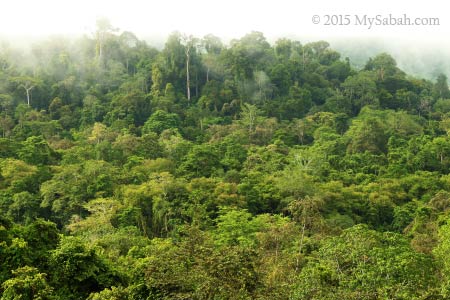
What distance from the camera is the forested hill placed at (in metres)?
14.1

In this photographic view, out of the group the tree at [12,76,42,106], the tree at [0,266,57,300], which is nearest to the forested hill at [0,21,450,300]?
the tree at [0,266,57,300]

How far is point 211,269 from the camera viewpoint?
12422 millimetres

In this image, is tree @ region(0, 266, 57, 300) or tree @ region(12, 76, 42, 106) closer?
tree @ region(0, 266, 57, 300)

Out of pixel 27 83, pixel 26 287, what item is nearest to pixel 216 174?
pixel 26 287

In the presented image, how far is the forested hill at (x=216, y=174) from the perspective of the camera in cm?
1408

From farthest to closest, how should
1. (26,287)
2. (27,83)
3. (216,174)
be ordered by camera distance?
(27,83) < (216,174) < (26,287)

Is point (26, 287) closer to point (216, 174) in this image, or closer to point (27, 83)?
point (216, 174)

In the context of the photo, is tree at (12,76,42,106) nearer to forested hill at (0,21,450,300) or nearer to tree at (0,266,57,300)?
forested hill at (0,21,450,300)

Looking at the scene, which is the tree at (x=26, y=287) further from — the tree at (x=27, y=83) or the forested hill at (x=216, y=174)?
the tree at (x=27, y=83)

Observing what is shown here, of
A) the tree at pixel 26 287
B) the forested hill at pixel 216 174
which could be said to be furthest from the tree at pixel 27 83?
the tree at pixel 26 287

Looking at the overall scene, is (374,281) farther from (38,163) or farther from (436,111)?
(436,111)

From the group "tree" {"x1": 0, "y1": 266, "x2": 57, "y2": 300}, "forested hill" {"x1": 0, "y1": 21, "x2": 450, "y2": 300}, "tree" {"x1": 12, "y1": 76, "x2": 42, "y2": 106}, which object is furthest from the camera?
"tree" {"x1": 12, "y1": 76, "x2": 42, "y2": 106}

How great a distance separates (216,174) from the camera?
34.8 meters

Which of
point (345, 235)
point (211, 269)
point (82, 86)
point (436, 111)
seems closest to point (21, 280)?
point (211, 269)
